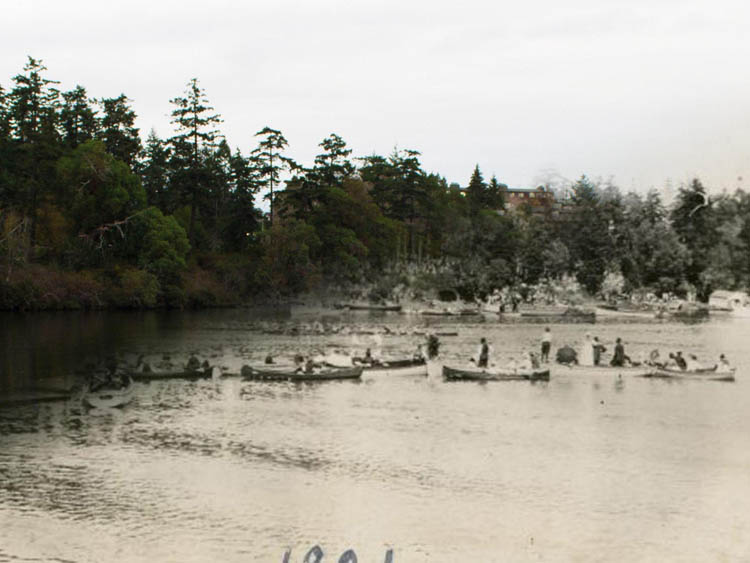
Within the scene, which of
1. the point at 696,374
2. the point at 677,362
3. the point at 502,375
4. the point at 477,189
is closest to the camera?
the point at 502,375

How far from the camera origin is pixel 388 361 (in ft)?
154

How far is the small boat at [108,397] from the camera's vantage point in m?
37.0

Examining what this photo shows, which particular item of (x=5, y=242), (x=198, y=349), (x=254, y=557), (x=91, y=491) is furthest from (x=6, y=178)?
(x=254, y=557)

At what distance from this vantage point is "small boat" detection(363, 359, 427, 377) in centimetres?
4622

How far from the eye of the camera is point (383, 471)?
2603 centimetres

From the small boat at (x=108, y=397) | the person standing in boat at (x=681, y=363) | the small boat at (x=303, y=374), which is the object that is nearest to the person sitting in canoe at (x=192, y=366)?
the small boat at (x=303, y=374)

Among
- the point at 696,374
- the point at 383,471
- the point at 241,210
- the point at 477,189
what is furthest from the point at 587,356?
the point at 477,189

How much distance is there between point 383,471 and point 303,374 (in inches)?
698

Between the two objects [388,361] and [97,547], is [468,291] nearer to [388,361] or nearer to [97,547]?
[388,361]

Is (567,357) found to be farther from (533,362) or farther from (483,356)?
(483,356)

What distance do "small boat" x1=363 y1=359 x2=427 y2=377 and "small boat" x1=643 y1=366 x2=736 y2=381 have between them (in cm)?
1175

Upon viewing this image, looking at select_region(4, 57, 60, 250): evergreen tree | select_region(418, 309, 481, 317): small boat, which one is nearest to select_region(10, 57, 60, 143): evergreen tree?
select_region(4, 57, 60, 250): evergreen tree

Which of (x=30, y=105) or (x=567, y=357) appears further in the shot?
(x=30, y=105)

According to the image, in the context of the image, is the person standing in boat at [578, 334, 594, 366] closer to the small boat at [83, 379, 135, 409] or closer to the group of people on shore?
the group of people on shore
